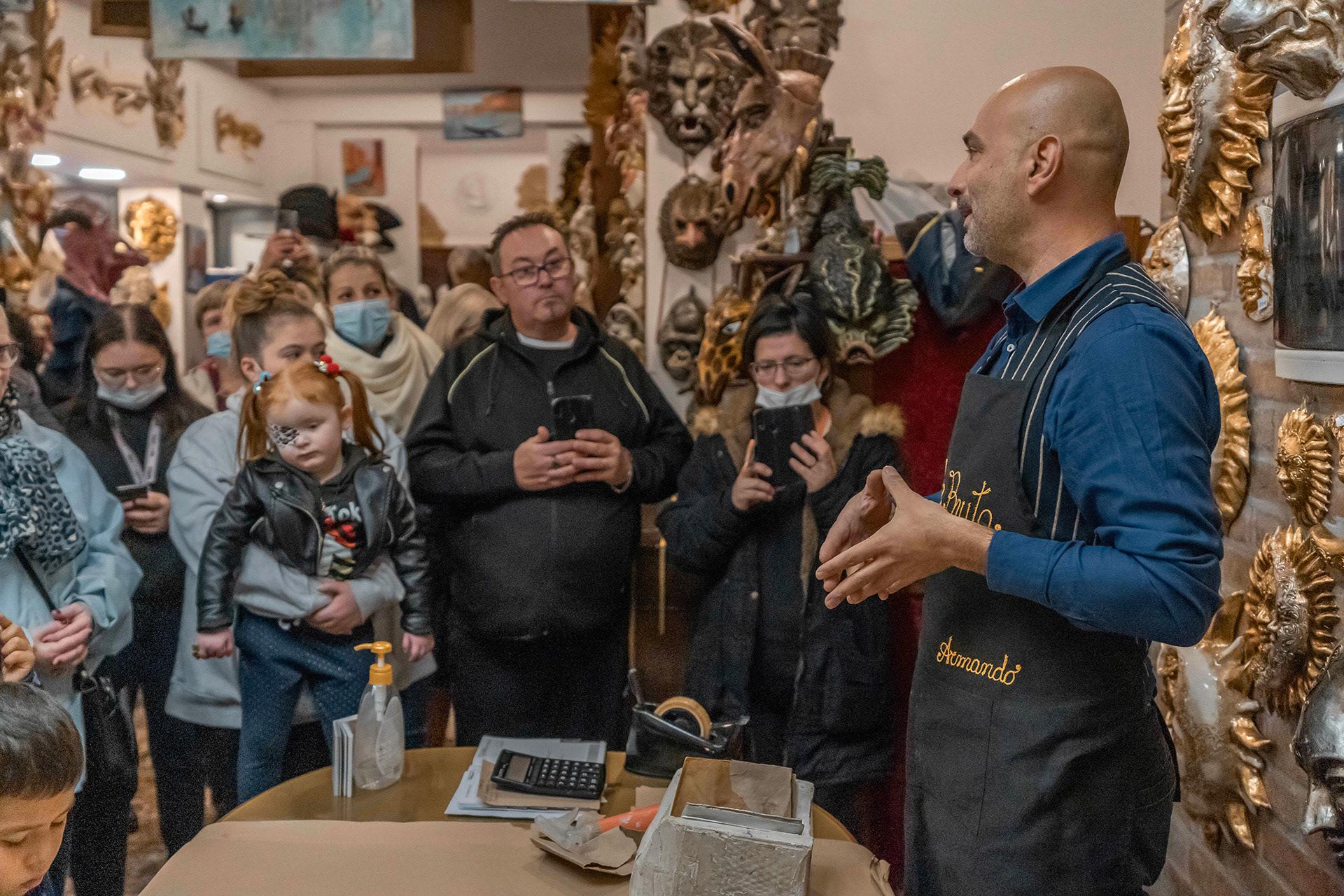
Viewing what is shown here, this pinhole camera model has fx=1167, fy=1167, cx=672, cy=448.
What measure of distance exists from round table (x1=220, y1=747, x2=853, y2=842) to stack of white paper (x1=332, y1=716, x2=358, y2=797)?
0.05 ft

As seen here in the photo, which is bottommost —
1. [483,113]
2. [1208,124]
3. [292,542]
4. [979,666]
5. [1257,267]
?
[292,542]

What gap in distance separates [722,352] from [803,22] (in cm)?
112

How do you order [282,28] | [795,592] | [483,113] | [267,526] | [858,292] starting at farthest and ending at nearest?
[483,113]
[282,28]
[858,292]
[795,592]
[267,526]

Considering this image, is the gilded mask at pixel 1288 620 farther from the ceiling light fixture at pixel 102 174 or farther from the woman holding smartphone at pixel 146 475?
the ceiling light fixture at pixel 102 174

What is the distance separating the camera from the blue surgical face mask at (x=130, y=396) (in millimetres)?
2859

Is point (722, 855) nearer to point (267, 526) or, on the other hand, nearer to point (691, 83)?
point (267, 526)

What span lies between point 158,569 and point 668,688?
4.51 feet

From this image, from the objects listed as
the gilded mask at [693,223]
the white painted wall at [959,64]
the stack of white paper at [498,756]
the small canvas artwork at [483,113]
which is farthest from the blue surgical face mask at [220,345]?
the small canvas artwork at [483,113]

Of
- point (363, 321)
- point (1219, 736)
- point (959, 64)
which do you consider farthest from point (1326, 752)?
point (363, 321)

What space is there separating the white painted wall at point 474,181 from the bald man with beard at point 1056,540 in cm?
696

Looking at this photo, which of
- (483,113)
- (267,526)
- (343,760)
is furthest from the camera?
(483,113)

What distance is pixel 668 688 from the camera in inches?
130

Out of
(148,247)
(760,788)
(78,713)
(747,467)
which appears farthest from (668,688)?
(148,247)

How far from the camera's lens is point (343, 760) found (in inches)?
72.9
